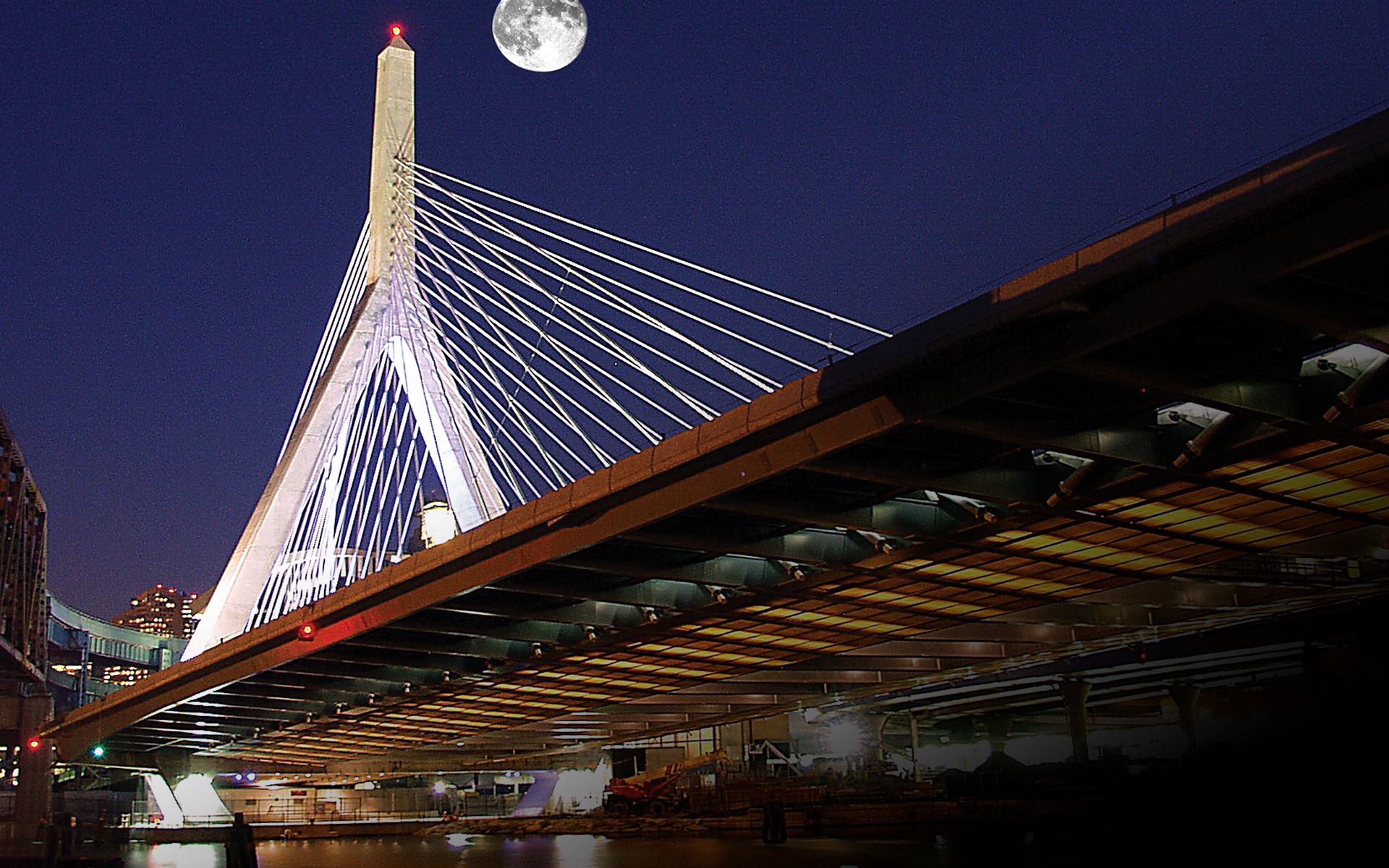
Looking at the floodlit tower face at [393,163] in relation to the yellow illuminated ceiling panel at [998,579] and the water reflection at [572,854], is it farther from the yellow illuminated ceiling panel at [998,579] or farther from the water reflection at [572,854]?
the yellow illuminated ceiling panel at [998,579]

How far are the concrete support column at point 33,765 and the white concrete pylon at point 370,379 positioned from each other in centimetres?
1612

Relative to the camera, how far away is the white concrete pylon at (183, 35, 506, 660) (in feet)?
127

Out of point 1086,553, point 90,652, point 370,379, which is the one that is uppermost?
point 370,379

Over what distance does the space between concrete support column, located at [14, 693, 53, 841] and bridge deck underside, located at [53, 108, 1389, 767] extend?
9.83 metres

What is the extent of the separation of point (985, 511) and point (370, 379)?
24949mm

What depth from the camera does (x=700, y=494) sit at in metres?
21.1

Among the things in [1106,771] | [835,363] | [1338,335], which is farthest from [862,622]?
[1338,335]

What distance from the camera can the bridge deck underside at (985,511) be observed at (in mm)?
14633

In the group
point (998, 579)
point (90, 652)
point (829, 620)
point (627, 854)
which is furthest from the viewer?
point (90, 652)

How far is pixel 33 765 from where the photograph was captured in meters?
54.4

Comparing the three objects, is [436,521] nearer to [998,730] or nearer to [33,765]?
[33,765]

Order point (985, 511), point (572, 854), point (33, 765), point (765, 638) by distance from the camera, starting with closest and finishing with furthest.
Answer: point (985, 511)
point (572, 854)
point (765, 638)
point (33, 765)

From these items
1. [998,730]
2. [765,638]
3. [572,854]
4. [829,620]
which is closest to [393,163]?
[765,638]

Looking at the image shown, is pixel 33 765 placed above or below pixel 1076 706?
above
